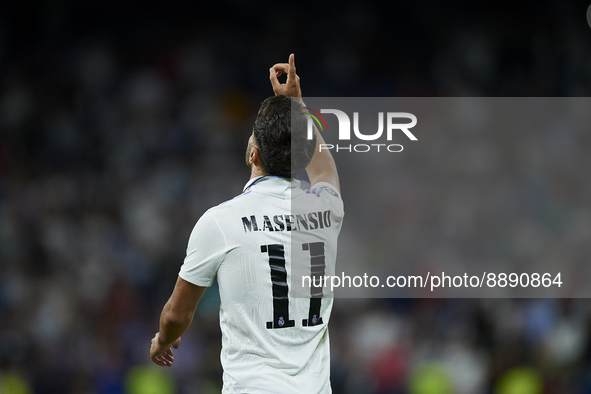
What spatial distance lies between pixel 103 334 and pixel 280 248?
2.46m

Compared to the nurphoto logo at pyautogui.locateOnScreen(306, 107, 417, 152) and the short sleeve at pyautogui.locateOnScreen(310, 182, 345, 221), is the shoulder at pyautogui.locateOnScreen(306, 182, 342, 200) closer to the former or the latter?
the short sleeve at pyautogui.locateOnScreen(310, 182, 345, 221)

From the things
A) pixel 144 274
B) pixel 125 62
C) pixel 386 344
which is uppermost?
pixel 125 62

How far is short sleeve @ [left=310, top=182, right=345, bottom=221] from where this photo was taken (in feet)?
4.50

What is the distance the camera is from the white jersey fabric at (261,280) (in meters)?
1.19

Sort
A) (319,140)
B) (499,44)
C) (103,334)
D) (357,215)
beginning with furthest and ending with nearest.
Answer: (499,44)
(103,334)
(357,215)
(319,140)

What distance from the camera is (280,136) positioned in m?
1.22

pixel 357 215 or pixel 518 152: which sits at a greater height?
pixel 518 152

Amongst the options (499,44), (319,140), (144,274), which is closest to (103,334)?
(144,274)

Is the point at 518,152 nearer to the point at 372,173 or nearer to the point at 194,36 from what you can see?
the point at 372,173

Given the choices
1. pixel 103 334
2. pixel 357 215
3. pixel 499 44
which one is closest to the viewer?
pixel 357 215

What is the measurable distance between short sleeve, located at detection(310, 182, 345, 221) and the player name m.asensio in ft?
0.25

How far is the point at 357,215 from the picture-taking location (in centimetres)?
307

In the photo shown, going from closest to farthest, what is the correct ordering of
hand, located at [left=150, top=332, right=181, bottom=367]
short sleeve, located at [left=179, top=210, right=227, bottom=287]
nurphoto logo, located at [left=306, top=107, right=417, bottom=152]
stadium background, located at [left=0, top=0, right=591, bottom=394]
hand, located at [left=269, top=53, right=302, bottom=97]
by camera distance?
short sleeve, located at [left=179, top=210, right=227, bottom=287]
hand, located at [left=150, top=332, right=181, bottom=367]
hand, located at [left=269, top=53, right=302, bottom=97]
nurphoto logo, located at [left=306, top=107, right=417, bottom=152]
stadium background, located at [left=0, top=0, right=591, bottom=394]

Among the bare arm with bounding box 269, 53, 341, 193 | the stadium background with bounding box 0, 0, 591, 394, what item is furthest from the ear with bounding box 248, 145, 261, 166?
the stadium background with bounding box 0, 0, 591, 394
